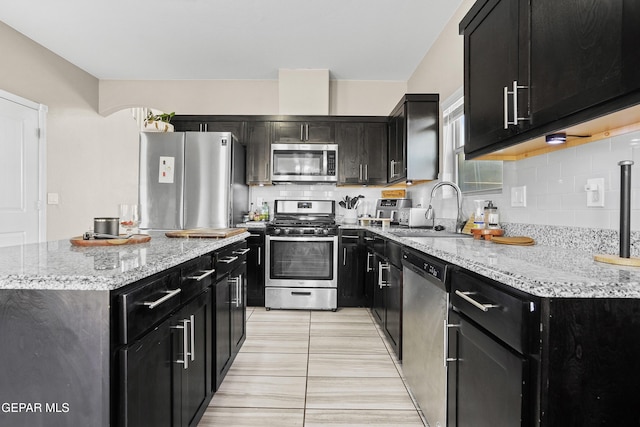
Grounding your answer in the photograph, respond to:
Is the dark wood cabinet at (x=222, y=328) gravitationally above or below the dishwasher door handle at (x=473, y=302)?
below

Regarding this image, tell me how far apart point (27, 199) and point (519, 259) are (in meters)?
4.44

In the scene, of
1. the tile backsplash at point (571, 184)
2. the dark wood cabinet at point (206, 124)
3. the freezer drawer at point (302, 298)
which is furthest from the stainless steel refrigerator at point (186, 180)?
the tile backsplash at point (571, 184)

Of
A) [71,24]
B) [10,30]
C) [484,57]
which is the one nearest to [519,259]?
[484,57]

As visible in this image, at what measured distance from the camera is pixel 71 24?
329cm

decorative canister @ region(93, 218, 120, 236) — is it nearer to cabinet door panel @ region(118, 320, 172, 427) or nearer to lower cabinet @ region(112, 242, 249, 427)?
lower cabinet @ region(112, 242, 249, 427)

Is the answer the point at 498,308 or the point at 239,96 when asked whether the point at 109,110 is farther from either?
the point at 498,308

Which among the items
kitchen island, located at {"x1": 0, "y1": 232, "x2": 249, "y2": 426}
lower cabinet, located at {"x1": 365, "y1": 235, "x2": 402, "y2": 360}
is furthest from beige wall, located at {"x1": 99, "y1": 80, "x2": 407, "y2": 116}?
kitchen island, located at {"x1": 0, "y1": 232, "x2": 249, "y2": 426}

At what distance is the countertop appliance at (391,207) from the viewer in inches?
157

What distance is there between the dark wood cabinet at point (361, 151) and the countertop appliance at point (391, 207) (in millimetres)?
254

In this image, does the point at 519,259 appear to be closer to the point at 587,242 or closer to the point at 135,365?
the point at 587,242

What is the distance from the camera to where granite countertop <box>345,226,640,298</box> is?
0.83 m

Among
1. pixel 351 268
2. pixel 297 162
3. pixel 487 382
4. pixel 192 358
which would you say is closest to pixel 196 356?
pixel 192 358

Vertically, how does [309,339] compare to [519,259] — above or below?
below

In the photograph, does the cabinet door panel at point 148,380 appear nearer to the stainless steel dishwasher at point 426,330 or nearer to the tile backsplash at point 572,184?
the stainless steel dishwasher at point 426,330
